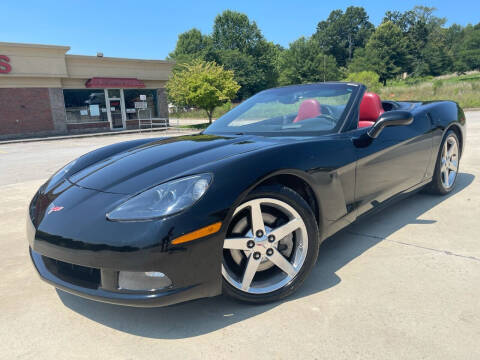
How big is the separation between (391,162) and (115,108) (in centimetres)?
2303

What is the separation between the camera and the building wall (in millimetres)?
19812

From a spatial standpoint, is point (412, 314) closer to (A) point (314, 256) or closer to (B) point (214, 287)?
(A) point (314, 256)

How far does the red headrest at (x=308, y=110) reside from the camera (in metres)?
2.90

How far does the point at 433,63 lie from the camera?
8294 cm

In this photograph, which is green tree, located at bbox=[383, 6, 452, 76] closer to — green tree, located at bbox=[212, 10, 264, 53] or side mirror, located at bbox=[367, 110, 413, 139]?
green tree, located at bbox=[212, 10, 264, 53]

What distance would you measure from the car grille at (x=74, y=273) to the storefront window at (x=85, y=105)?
2240cm

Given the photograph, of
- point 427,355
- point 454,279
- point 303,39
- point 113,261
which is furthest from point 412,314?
point 303,39

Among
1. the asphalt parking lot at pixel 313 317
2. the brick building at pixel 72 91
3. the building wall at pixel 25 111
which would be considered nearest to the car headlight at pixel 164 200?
the asphalt parking lot at pixel 313 317

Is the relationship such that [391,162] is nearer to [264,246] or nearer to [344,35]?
[264,246]

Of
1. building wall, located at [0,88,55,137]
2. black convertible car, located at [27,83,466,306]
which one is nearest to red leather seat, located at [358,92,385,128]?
black convertible car, located at [27,83,466,306]

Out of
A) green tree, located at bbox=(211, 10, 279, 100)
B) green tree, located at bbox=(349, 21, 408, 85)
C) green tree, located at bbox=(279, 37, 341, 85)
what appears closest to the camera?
green tree, located at bbox=(211, 10, 279, 100)

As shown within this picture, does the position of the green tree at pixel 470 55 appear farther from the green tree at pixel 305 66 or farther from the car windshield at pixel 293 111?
the car windshield at pixel 293 111

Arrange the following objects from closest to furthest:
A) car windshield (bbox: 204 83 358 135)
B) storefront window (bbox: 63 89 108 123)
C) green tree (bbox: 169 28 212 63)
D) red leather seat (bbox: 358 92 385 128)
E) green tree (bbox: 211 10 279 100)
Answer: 1. car windshield (bbox: 204 83 358 135)
2. red leather seat (bbox: 358 92 385 128)
3. storefront window (bbox: 63 89 108 123)
4. green tree (bbox: 169 28 212 63)
5. green tree (bbox: 211 10 279 100)

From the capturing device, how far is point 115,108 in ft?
77.0
